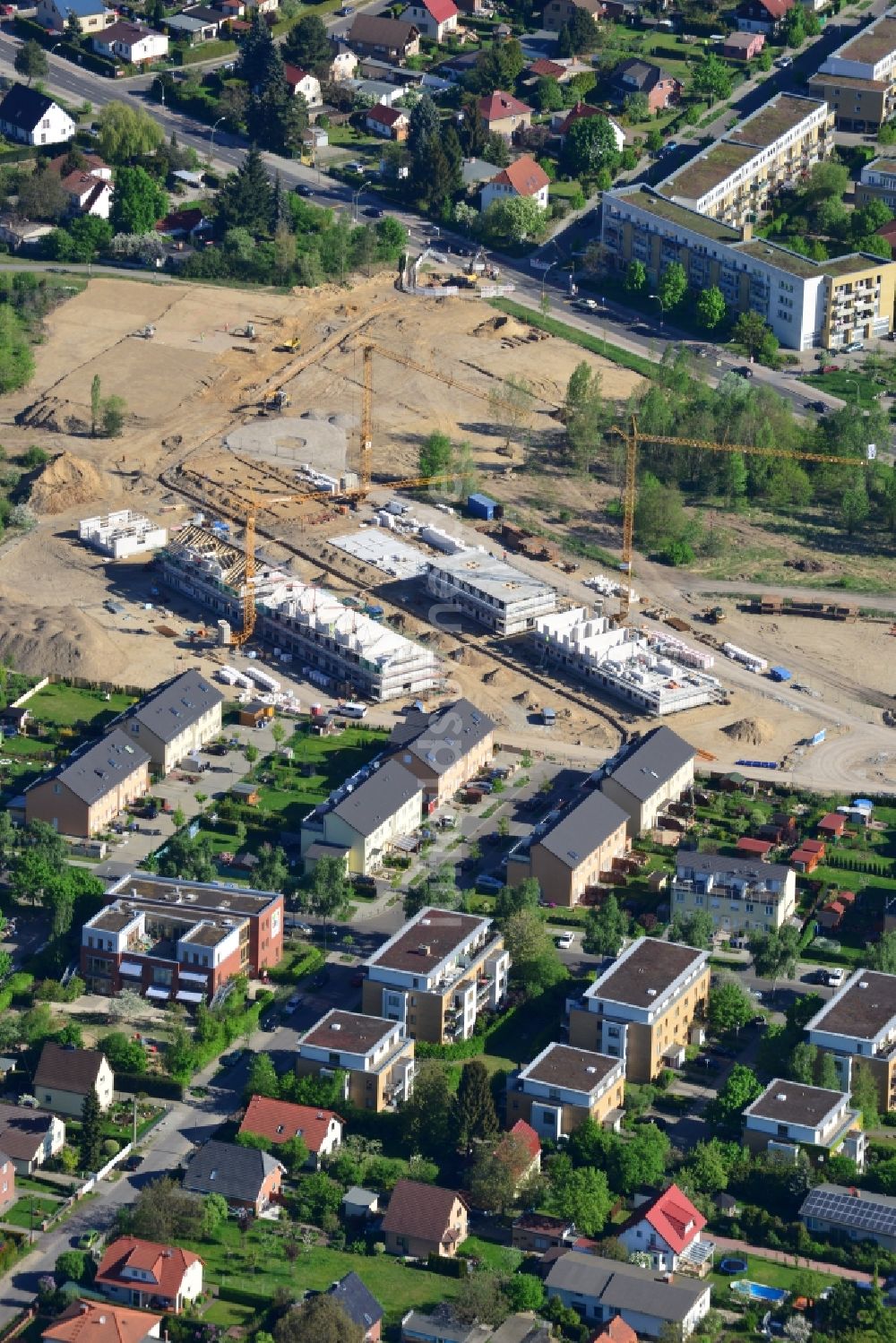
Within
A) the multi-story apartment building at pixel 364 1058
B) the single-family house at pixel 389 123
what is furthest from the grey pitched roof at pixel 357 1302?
the single-family house at pixel 389 123

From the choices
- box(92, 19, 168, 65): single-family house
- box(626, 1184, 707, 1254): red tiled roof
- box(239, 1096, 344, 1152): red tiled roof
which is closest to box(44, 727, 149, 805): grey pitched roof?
box(239, 1096, 344, 1152): red tiled roof

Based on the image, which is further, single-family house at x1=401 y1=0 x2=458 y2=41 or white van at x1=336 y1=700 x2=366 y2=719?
single-family house at x1=401 y1=0 x2=458 y2=41

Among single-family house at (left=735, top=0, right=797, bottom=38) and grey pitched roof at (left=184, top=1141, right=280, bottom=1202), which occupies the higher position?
single-family house at (left=735, top=0, right=797, bottom=38)

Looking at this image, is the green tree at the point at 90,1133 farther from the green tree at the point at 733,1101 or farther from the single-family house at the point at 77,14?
the single-family house at the point at 77,14

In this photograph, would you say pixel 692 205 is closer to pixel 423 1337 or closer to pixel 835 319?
pixel 835 319

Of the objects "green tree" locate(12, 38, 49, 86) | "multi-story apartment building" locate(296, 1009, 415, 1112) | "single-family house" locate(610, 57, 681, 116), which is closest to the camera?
"multi-story apartment building" locate(296, 1009, 415, 1112)

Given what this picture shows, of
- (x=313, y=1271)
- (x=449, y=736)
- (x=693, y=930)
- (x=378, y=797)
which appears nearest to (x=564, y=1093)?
(x=313, y=1271)

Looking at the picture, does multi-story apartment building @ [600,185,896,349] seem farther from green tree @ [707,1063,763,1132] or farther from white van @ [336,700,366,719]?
green tree @ [707,1063,763,1132]

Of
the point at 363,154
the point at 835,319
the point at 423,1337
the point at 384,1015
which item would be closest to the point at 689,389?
the point at 835,319
